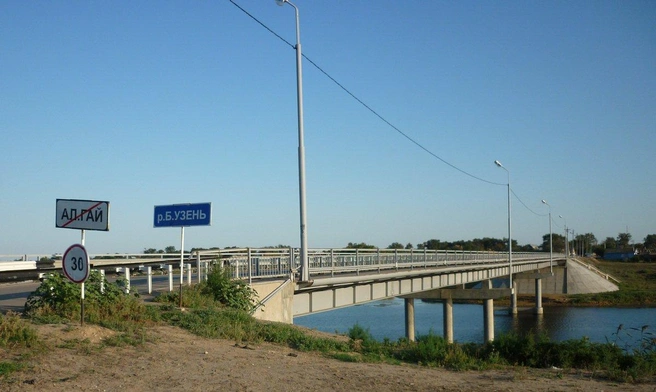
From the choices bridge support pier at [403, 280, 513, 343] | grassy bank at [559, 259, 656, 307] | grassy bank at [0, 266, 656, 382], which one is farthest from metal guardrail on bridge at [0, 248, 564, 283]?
grassy bank at [559, 259, 656, 307]

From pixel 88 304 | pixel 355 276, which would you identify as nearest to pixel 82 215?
pixel 88 304

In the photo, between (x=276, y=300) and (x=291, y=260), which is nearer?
(x=276, y=300)

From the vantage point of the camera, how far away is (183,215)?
16.4 meters

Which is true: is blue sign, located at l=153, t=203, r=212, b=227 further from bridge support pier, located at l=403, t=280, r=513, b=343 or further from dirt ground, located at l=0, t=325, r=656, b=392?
bridge support pier, located at l=403, t=280, r=513, b=343

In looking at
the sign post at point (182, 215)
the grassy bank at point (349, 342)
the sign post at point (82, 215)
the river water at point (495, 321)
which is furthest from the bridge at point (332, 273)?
the river water at point (495, 321)

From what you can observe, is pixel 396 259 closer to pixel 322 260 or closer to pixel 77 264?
pixel 322 260

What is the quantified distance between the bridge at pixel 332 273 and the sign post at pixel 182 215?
0.87 meters

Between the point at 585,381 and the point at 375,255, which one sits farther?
the point at 375,255

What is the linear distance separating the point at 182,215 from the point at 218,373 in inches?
299

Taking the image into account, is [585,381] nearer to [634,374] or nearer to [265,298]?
[634,374]

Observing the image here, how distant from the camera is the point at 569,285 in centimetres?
9006

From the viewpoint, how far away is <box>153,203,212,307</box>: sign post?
1612 cm

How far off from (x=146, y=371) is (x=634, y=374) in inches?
295

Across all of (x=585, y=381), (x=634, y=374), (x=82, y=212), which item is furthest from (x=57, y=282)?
(x=634, y=374)
